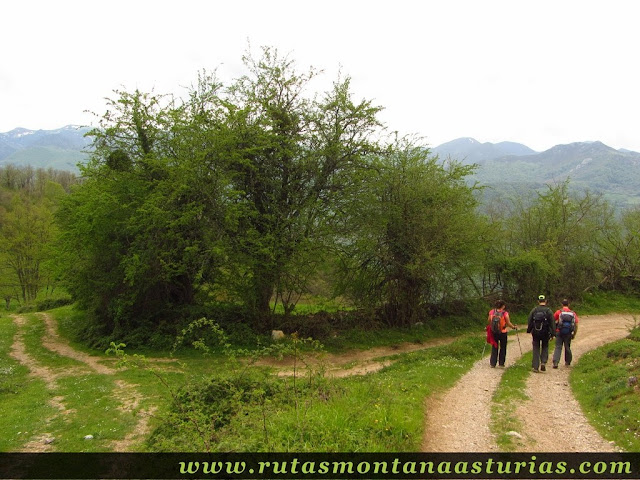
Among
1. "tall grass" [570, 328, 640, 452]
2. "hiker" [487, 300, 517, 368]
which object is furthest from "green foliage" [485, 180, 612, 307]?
"hiker" [487, 300, 517, 368]

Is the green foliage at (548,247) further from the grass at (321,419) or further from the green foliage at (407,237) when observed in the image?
the grass at (321,419)

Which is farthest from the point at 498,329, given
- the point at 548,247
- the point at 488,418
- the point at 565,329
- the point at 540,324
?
the point at 548,247

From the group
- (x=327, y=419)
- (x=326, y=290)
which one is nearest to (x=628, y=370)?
(x=327, y=419)

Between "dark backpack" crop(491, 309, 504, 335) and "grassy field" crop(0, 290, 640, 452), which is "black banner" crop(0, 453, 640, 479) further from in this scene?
"dark backpack" crop(491, 309, 504, 335)

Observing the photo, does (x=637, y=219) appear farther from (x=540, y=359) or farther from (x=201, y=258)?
(x=201, y=258)

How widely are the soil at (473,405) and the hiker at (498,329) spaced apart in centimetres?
64

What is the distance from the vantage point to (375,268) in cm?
2506

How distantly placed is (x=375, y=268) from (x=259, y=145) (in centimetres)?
1057

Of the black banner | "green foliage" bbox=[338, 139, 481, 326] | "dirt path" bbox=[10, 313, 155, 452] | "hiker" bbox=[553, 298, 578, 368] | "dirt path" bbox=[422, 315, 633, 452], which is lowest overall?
"dirt path" bbox=[10, 313, 155, 452]

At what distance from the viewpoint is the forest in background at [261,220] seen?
69.8ft

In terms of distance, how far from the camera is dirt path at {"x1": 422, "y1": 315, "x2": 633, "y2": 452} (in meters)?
7.59

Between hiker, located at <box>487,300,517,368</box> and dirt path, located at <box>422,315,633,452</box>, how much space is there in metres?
0.59

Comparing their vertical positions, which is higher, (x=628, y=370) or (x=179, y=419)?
(x=628, y=370)

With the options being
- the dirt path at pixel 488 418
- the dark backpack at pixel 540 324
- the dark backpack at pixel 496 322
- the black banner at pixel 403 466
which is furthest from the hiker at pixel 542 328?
the black banner at pixel 403 466
